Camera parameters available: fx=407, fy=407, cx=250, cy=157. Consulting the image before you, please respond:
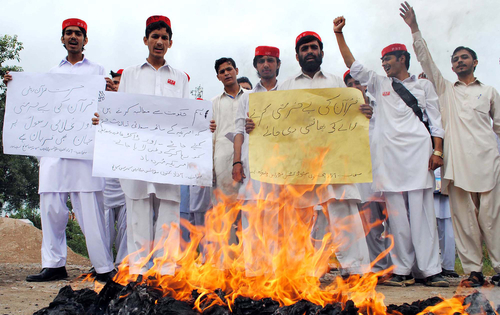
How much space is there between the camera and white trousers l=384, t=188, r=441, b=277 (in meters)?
4.69

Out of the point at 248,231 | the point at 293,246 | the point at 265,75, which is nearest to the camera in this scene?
the point at 293,246

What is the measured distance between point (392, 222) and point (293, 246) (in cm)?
184

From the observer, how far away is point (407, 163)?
4.87 meters

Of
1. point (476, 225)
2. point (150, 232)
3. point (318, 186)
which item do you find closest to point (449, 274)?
point (476, 225)

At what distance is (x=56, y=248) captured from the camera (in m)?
4.91

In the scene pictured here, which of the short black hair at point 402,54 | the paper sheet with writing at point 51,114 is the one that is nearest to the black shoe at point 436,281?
the short black hair at point 402,54

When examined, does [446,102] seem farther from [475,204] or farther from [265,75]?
[265,75]

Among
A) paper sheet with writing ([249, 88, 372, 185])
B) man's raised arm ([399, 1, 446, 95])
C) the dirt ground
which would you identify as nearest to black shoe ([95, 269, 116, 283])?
the dirt ground

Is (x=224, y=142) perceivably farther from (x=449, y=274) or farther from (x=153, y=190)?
(x=449, y=274)

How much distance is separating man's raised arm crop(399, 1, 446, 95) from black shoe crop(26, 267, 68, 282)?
5236 mm

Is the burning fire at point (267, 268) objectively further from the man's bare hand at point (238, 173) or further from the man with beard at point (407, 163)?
the man with beard at point (407, 163)

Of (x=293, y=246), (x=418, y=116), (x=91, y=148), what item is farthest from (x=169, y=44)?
(x=418, y=116)

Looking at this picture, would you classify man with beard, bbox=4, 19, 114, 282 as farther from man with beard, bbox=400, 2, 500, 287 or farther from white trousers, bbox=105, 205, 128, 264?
man with beard, bbox=400, 2, 500, 287

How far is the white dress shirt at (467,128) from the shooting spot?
190 inches
